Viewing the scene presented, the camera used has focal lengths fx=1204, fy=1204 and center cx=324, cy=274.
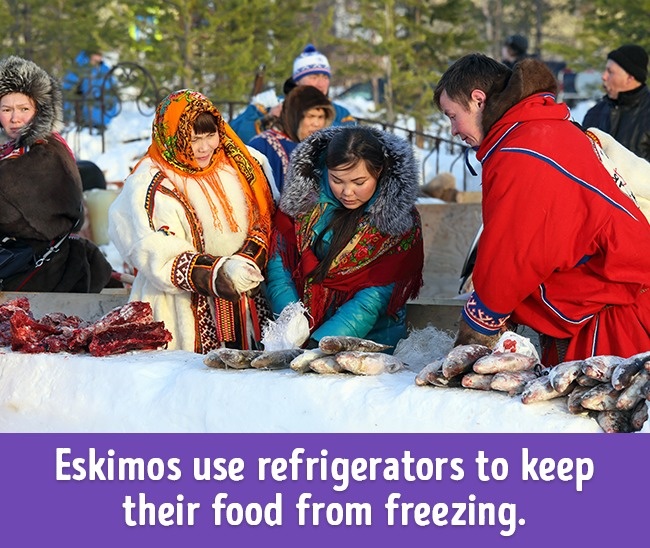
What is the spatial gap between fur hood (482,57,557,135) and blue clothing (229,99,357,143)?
321 cm

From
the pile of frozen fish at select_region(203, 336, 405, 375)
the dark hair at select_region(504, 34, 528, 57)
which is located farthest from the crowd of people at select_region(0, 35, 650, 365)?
the dark hair at select_region(504, 34, 528, 57)

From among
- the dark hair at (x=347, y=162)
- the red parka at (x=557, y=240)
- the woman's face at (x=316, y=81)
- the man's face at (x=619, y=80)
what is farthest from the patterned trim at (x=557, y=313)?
the man's face at (x=619, y=80)

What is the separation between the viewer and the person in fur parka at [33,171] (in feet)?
17.7

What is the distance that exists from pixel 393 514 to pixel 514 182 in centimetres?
103

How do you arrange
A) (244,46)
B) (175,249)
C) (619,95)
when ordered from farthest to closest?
(244,46)
(619,95)
(175,249)

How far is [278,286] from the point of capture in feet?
15.5

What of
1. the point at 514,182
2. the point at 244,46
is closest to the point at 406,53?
the point at 244,46

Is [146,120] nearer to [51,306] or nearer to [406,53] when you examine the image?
[406,53]

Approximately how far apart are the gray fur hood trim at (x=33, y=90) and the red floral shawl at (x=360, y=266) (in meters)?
1.39

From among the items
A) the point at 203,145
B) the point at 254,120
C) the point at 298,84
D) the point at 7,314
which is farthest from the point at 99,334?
the point at 254,120

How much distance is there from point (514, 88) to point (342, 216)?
1179 millimetres

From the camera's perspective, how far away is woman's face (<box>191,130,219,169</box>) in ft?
15.1

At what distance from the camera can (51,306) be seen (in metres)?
5.48

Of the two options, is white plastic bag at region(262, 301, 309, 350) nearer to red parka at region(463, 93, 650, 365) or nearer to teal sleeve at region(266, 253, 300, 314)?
teal sleeve at region(266, 253, 300, 314)
